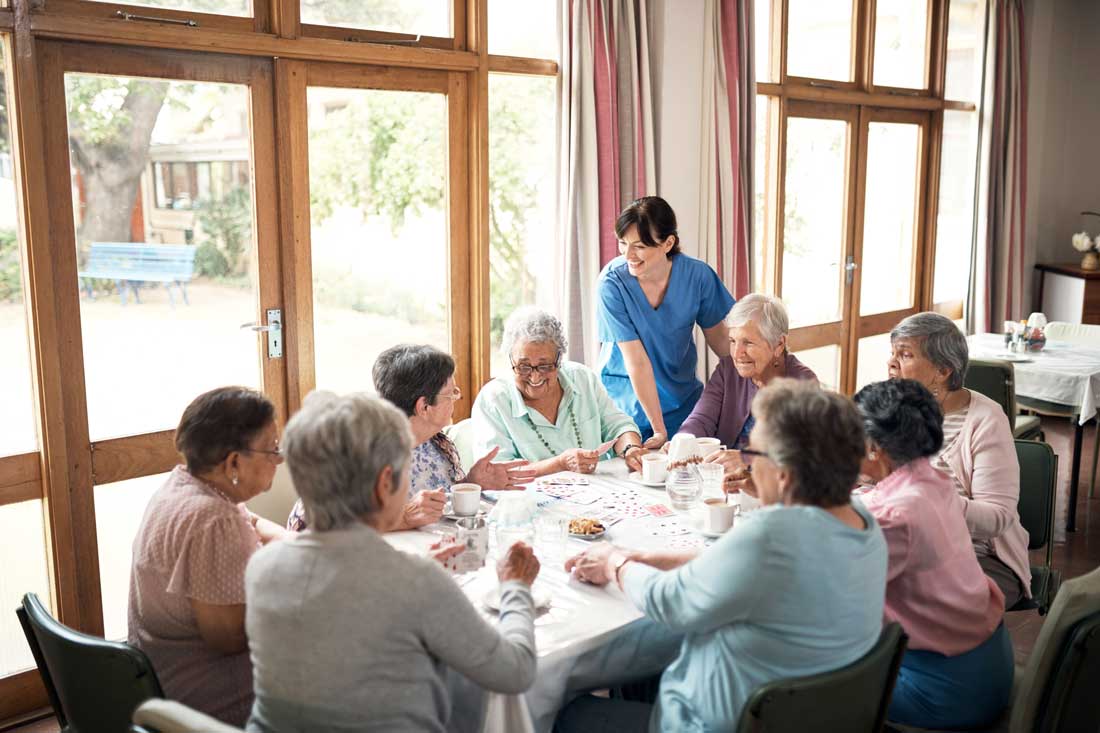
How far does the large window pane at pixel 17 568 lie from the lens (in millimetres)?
3219

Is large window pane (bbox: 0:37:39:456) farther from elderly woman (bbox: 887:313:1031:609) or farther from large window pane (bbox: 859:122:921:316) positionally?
large window pane (bbox: 859:122:921:316)

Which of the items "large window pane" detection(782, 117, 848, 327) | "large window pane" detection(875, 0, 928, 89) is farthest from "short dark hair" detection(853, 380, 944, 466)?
"large window pane" detection(875, 0, 928, 89)

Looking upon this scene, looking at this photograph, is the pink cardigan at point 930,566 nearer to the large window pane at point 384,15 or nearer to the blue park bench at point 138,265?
the blue park bench at point 138,265

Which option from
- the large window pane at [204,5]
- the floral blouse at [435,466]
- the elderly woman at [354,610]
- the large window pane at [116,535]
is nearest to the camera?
the elderly woman at [354,610]

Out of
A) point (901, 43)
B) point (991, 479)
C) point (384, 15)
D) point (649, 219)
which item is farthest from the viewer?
point (901, 43)

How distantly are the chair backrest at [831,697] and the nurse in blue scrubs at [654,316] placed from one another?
6.16ft

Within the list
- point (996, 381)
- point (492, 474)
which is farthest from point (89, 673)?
point (996, 381)

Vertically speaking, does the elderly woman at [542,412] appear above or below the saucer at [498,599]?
above

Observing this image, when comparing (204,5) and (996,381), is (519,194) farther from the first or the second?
(996,381)

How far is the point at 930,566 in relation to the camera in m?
2.19

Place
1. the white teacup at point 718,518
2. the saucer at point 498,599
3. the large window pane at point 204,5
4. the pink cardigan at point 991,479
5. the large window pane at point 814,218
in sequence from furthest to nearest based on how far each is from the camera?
the large window pane at point 814,218 < the large window pane at point 204,5 < the pink cardigan at point 991,479 < the white teacup at point 718,518 < the saucer at point 498,599

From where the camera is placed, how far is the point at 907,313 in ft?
23.4

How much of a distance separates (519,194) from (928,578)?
275cm

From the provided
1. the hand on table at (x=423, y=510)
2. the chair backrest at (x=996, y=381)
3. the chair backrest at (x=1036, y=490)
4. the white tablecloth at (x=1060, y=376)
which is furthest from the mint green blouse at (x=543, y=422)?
the white tablecloth at (x=1060, y=376)
